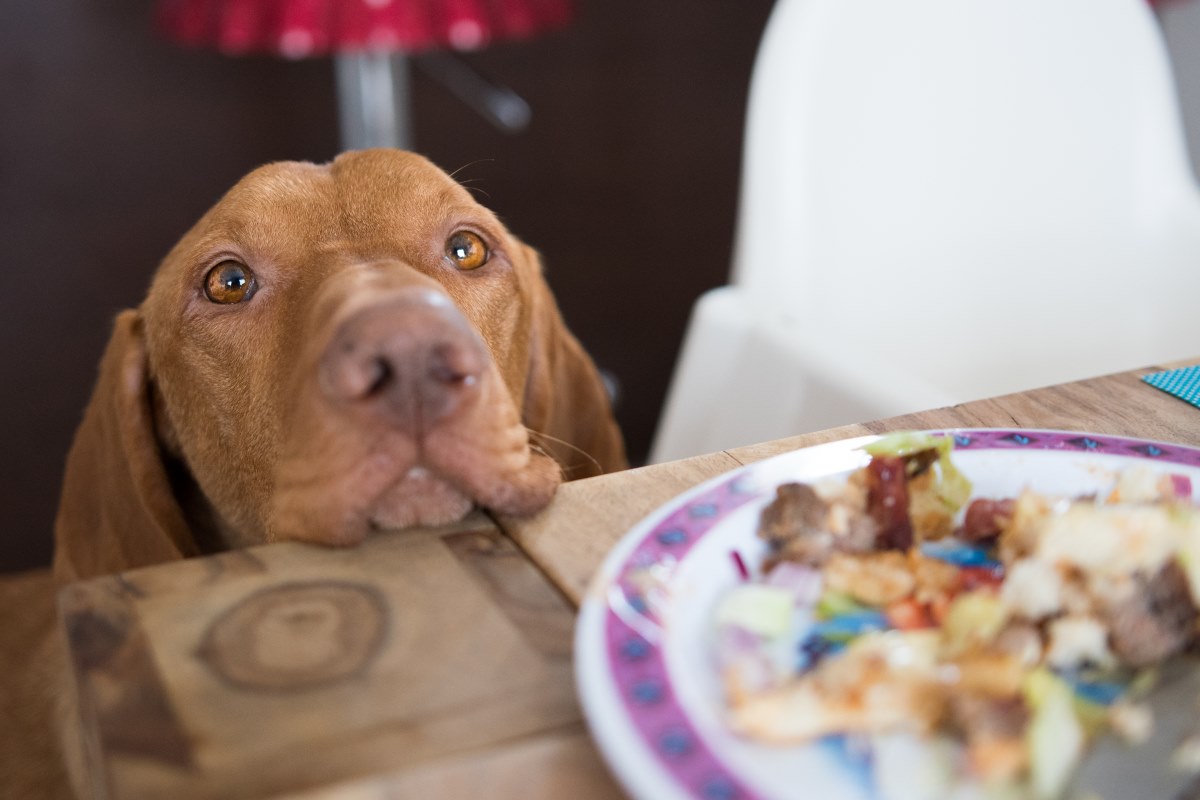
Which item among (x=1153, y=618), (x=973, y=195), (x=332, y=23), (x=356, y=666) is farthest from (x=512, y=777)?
(x=332, y=23)

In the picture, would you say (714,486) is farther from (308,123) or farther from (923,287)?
(308,123)

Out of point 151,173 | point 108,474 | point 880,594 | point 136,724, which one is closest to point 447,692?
point 136,724

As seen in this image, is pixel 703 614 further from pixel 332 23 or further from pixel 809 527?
pixel 332 23

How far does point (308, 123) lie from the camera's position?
3.87 meters

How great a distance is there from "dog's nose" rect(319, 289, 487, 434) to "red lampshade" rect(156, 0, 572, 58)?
1618 mm

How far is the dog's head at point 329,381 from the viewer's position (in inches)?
37.2

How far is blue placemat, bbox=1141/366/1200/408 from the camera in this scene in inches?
42.9

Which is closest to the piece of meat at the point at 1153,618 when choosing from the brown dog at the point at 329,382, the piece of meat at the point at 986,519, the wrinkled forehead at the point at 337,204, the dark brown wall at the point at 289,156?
the piece of meat at the point at 986,519

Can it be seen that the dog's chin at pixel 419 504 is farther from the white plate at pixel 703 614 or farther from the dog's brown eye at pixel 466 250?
the dog's brown eye at pixel 466 250

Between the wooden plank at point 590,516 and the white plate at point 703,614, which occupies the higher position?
the white plate at point 703,614

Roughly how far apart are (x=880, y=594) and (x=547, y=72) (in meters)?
3.68

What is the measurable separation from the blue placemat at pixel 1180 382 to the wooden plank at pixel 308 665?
0.68m

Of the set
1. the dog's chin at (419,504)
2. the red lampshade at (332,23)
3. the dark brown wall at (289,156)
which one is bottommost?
the dark brown wall at (289,156)

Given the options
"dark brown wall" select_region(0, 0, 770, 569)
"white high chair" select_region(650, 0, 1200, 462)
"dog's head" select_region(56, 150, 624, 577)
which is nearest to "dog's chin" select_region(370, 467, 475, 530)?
"dog's head" select_region(56, 150, 624, 577)
